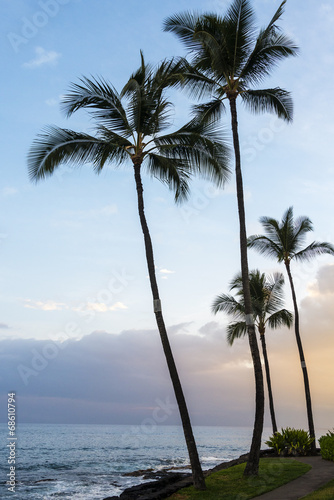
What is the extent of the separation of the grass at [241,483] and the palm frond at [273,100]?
12185 millimetres

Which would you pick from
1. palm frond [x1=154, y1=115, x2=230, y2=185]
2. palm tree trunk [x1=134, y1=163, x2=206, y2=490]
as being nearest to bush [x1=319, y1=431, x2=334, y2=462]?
palm tree trunk [x1=134, y1=163, x2=206, y2=490]

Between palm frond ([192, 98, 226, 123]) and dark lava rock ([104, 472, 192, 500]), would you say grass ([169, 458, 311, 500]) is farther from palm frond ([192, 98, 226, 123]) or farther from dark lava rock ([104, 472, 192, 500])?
palm frond ([192, 98, 226, 123])

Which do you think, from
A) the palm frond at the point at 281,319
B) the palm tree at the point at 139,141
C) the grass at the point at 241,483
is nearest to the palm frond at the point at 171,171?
the palm tree at the point at 139,141

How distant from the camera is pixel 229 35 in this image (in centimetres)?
1600

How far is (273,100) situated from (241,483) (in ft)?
42.4

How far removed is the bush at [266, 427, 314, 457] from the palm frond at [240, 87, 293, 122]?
1443 centimetres

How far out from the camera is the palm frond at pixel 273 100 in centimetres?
1677

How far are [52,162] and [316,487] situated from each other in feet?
41.6

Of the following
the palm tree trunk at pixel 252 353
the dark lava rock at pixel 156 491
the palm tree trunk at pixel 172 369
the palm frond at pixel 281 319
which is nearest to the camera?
the dark lava rock at pixel 156 491

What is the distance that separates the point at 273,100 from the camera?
1692 cm

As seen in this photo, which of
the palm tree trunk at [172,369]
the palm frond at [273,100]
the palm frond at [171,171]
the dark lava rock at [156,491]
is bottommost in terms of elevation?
the dark lava rock at [156,491]

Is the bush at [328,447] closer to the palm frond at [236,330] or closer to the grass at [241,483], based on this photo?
the grass at [241,483]

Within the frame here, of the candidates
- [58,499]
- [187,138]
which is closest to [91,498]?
[58,499]

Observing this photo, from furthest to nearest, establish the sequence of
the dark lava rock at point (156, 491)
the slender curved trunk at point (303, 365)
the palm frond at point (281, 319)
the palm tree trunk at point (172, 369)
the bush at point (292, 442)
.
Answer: the palm frond at point (281, 319), the slender curved trunk at point (303, 365), the bush at point (292, 442), the palm tree trunk at point (172, 369), the dark lava rock at point (156, 491)
